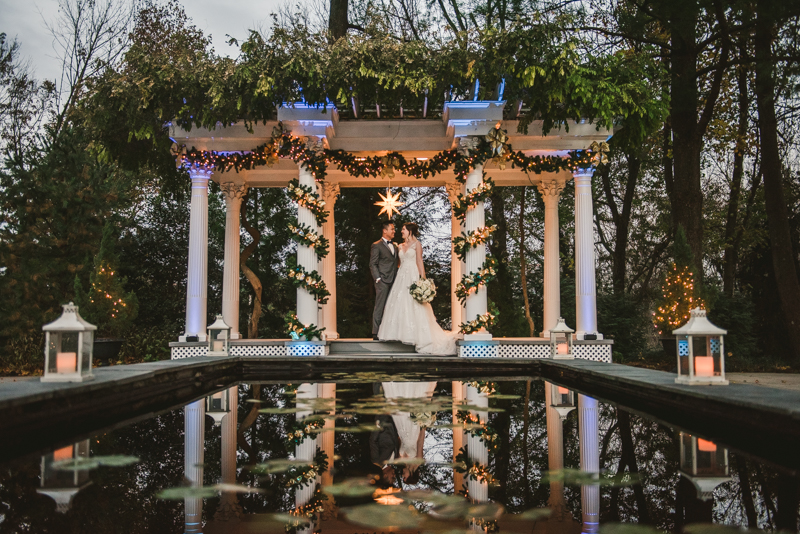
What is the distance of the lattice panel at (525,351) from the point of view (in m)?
13.4

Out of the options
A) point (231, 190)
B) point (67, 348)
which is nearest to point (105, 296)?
point (231, 190)

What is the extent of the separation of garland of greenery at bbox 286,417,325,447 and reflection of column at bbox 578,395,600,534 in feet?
6.59

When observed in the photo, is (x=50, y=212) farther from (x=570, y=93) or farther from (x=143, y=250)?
(x=570, y=93)

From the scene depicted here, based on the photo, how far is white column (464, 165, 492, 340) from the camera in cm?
1246

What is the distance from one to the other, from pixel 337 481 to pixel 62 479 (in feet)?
4.98

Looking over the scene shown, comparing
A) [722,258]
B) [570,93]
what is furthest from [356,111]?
[722,258]

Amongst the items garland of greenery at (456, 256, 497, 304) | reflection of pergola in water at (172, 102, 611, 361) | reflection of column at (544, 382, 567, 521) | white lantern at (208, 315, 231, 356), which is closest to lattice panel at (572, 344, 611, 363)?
reflection of pergola in water at (172, 102, 611, 361)

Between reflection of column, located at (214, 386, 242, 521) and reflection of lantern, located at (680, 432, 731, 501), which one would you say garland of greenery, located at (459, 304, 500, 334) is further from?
reflection of lantern, located at (680, 432, 731, 501)

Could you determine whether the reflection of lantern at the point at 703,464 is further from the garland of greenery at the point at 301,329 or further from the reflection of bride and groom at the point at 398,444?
the garland of greenery at the point at 301,329

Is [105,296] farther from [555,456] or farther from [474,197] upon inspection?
[555,456]

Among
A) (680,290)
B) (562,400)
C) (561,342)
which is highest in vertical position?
(680,290)

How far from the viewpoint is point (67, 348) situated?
255 inches

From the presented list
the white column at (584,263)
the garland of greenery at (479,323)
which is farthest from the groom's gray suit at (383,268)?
the white column at (584,263)

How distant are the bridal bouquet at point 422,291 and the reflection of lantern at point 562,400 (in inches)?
150
